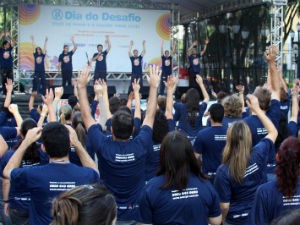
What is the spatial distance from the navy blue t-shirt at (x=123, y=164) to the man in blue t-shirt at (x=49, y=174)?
741mm

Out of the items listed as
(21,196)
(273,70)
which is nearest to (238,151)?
(273,70)

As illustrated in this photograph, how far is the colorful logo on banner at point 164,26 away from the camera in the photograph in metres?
22.7

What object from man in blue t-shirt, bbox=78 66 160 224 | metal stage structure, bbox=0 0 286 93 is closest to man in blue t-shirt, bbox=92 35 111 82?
metal stage structure, bbox=0 0 286 93

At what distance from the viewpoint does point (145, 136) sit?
14.5ft

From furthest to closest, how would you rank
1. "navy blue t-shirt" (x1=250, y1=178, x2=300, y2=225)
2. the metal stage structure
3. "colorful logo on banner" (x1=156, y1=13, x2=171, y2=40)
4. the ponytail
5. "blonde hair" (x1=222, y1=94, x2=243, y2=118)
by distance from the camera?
1. "colorful logo on banner" (x1=156, y1=13, x2=171, y2=40)
2. the metal stage structure
3. "blonde hair" (x1=222, y1=94, x2=243, y2=118)
4. "navy blue t-shirt" (x1=250, y1=178, x2=300, y2=225)
5. the ponytail

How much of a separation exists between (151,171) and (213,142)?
29.1 inches

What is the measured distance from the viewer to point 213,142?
557 centimetres

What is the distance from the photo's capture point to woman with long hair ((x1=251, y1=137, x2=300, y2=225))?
125 inches

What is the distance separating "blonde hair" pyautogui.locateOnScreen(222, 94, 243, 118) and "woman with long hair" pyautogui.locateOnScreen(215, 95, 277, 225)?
1.69 metres

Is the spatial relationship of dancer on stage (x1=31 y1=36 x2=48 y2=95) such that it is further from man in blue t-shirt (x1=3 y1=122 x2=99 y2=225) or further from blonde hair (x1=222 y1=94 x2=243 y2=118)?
man in blue t-shirt (x1=3 y1=122 x2=99 y2=225)

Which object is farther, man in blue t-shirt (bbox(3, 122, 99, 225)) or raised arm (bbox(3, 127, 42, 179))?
raised arm (bbox(3, 127, 42, 179))

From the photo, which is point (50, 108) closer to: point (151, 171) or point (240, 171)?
point (151, 171)

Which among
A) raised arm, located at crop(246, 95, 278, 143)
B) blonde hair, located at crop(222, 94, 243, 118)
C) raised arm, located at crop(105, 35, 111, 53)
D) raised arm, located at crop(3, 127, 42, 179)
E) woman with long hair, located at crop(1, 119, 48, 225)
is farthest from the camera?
raised arm, located at crop(105, 35, 111, 53)

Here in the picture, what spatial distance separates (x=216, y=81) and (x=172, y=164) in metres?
22.7
